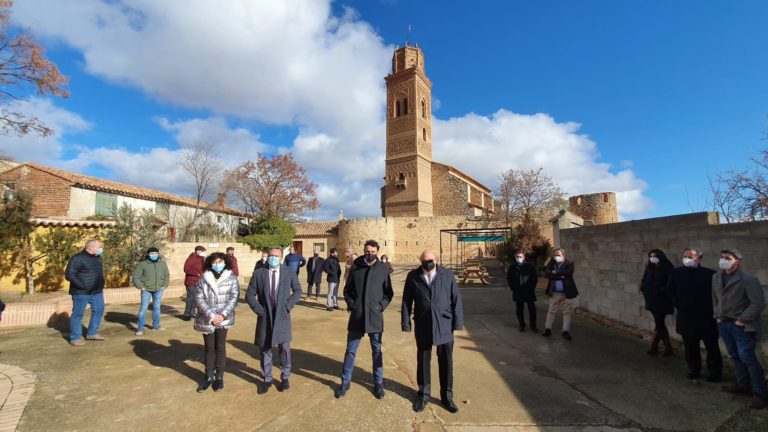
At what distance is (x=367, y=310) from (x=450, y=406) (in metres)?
1.26

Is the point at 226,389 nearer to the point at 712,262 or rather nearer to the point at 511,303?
the point at 712,262

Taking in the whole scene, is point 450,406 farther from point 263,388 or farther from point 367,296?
point 263,388

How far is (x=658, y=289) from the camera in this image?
5.18 metres

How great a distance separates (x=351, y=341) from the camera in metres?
3.92

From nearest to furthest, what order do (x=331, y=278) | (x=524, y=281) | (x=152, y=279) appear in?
1. (x=152, y=279)
2. (x=524, y=281)
3. (x=331, y=278)

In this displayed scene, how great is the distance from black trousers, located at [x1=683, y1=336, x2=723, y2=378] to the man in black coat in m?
2.97

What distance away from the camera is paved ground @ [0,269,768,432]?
3.21 m

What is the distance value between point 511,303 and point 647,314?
3918 mm

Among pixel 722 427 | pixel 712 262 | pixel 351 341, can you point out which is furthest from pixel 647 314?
pixel 351 341

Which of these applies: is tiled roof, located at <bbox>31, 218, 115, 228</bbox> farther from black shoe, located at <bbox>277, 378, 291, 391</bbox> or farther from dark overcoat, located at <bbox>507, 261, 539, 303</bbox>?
dark overcoat, located at <bbox>507, 261, 539, 303</bbox>

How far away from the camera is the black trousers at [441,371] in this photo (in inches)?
141

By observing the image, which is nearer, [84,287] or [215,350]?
[215,350]

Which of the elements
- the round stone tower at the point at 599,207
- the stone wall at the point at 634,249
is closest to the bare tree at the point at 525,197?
the round stone tower at the point at 599,207

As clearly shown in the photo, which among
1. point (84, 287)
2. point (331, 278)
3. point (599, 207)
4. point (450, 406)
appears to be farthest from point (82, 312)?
point (599, 207)
